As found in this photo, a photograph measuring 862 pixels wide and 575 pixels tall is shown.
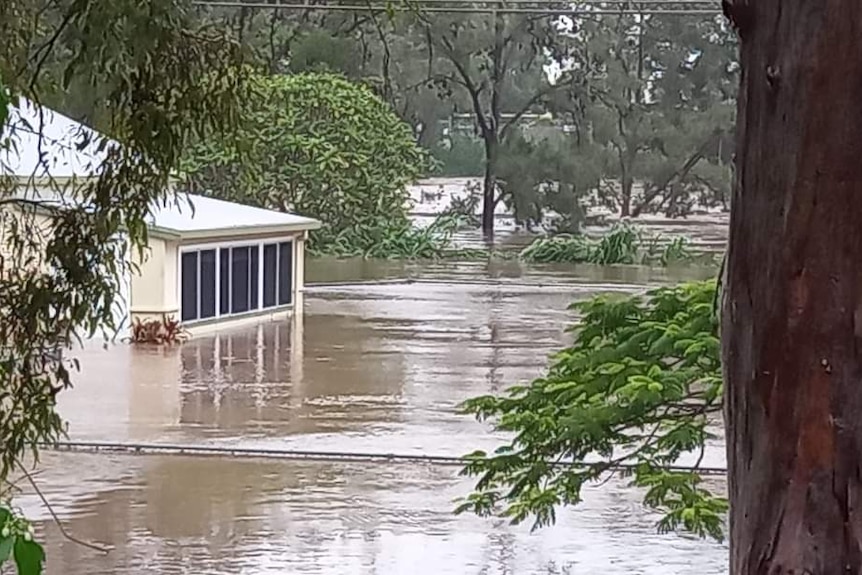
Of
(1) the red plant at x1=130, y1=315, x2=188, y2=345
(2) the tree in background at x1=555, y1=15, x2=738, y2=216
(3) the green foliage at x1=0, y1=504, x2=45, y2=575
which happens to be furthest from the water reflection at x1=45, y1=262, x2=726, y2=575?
(2) the tree in background at x1=555, y1=15, x2=738, y2=216

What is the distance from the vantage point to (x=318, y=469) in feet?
30.6

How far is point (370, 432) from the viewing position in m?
10.6

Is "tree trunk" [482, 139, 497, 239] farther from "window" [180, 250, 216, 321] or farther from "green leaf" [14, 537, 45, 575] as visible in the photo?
"green leaf" [14, 537, 45, 575]

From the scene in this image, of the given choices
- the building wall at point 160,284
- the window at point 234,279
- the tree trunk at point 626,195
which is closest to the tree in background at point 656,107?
the tree trunk at point 626,195

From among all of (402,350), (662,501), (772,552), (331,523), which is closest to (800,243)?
(772,552)

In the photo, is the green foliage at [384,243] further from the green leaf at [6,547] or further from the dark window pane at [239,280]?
the green leaf at [6,547]

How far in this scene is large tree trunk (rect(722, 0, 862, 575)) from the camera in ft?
5.07

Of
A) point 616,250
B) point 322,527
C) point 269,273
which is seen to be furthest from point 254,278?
point 616,250

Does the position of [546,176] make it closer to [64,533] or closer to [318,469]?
[318,469]

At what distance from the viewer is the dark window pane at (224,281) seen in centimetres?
1667

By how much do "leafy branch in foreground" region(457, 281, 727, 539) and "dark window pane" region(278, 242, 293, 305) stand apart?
40.8 ft

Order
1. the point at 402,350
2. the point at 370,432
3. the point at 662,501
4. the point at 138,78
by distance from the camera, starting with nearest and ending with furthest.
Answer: the point at 138,78
the point at 662,501
the point at 370,432
the point at 402,350

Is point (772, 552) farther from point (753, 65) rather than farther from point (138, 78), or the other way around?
point (138, 78)

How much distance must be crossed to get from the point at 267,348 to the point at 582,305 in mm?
9958
